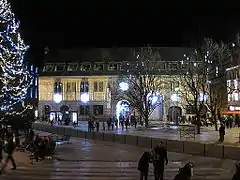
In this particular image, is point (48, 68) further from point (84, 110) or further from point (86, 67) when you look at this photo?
point (84, 110)

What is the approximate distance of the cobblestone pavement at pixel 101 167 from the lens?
63.1 feet

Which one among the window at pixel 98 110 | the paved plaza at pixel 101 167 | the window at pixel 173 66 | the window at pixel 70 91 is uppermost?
A: the window at pixel 173 66

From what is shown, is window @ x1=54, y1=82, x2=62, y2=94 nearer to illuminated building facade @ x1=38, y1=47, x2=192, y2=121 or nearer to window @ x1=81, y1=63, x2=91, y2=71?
illuminated building facade @ x1=38, y1=47, x2=192, y2=121

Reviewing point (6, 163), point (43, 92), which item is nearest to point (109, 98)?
point (43, 92)

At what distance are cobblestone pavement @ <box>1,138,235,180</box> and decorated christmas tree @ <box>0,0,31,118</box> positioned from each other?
624cm

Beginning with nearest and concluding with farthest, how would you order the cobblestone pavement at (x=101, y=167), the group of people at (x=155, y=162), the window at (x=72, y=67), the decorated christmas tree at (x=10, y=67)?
the group of people at (x=155, y=162) < the cobblestone pavement at (x=101, y=167) < the decorated christmas tree at (x=10, y=67) < the window at (x=72, y=67)

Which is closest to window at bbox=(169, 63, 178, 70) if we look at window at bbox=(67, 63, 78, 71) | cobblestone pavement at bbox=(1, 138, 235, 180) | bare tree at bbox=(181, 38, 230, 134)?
window at bbox=(67, 63, 78, 71)

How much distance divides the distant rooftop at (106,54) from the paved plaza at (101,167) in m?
57.3

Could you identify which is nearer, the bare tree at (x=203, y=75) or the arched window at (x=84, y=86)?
the bare tree at (x=203, y=75)

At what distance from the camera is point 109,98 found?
266 ft

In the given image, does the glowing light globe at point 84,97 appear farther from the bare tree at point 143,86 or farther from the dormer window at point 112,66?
the bare tree at point 143,86

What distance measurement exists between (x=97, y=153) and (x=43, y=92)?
2279 inches

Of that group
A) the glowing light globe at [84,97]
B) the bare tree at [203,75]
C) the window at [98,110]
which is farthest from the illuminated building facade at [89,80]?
the bare tree at [203,75]

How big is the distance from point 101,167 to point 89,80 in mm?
62896
